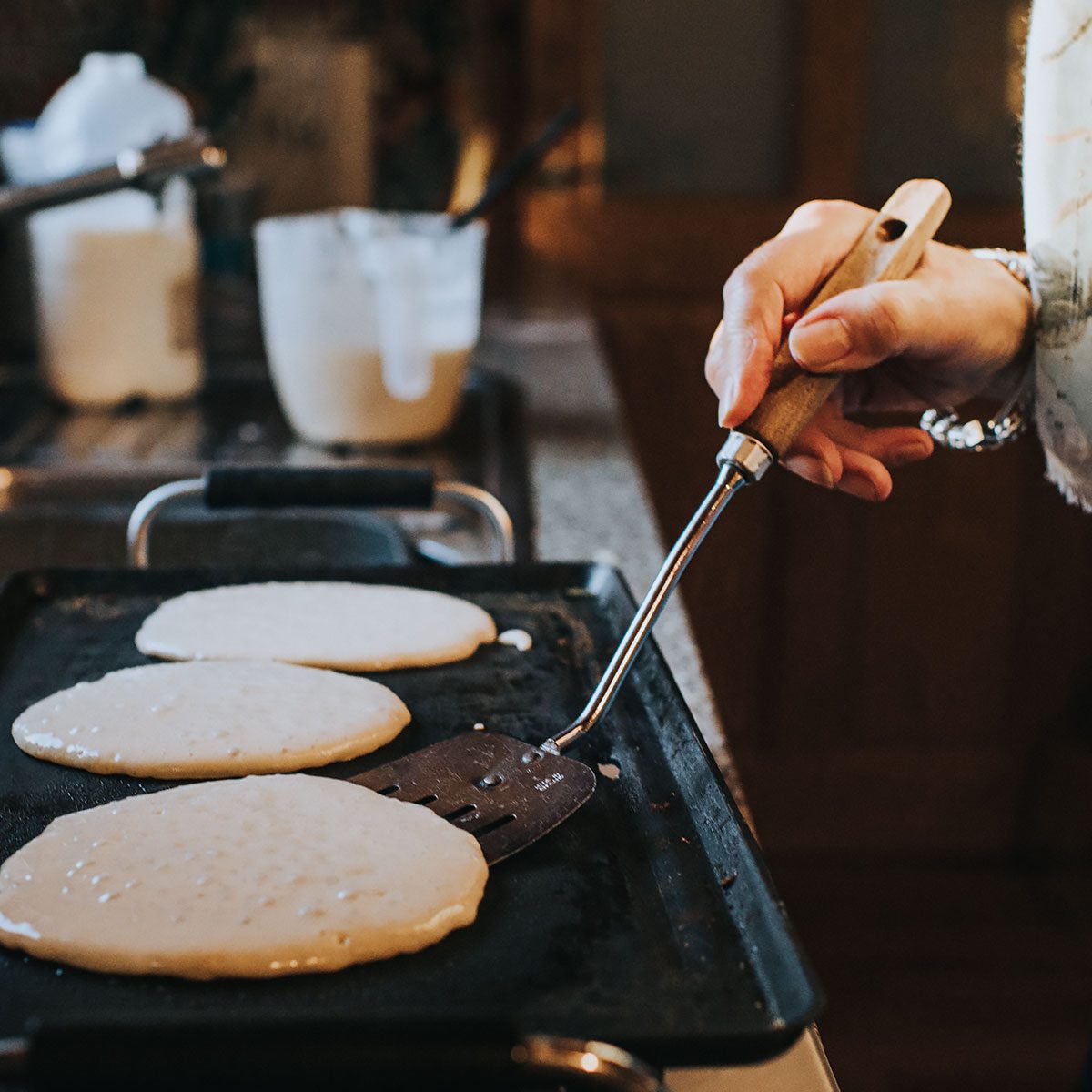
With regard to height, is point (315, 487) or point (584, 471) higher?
point (315, 487)

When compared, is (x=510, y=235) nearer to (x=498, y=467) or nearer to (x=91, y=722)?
(x=498, y=467)

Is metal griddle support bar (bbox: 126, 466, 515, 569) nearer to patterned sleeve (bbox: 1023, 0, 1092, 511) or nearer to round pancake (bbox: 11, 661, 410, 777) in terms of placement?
round pancake (bbox: 11, 661, 410, 777)

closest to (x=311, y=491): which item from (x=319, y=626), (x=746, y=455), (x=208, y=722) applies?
(x=319, y=626)

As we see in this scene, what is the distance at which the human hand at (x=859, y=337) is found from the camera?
0.79 meters

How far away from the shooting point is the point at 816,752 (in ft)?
8.07

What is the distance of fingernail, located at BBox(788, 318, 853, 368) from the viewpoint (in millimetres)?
782

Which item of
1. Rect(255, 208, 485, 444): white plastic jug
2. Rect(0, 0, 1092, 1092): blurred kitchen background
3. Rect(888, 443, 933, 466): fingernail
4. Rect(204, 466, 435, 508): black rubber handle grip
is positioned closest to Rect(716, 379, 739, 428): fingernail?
Rect(888, 443, 933, 466): fingernail

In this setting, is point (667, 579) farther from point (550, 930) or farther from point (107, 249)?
point (107, 249)

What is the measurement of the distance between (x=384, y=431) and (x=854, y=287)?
71 cm

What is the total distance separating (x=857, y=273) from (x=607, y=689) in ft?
1.02

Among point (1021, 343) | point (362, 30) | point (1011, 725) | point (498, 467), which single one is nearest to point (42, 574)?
point (498, 467)

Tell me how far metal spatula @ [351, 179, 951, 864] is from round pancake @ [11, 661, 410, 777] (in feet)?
0.19

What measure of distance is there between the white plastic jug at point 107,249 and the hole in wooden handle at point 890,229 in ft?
3.02

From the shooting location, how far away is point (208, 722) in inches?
31.0
